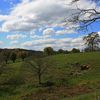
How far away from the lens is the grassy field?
5356 centimetres

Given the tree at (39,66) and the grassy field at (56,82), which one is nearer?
the grassy field at (56,82)

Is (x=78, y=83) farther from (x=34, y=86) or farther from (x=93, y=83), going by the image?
(x=34, y=86)

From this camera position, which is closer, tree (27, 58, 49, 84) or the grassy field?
the grassy field

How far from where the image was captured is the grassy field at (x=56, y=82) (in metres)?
53.6

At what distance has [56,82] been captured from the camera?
68.0 m

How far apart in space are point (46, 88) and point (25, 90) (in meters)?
3.72

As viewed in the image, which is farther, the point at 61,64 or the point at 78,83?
the point at 61,64

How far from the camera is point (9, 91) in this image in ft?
203

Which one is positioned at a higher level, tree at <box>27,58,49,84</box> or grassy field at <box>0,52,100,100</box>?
tree at <box>27,58,49,84</box>

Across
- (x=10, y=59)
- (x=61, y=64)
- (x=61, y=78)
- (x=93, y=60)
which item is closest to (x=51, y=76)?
(x=61, y=78)

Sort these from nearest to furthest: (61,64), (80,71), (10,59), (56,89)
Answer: (56,89)
(80,71)
(61,64)
(10,59)

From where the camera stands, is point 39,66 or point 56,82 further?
point 39,66

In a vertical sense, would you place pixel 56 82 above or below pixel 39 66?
below

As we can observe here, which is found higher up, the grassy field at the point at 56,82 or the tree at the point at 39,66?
the tree at the point at 39,66
